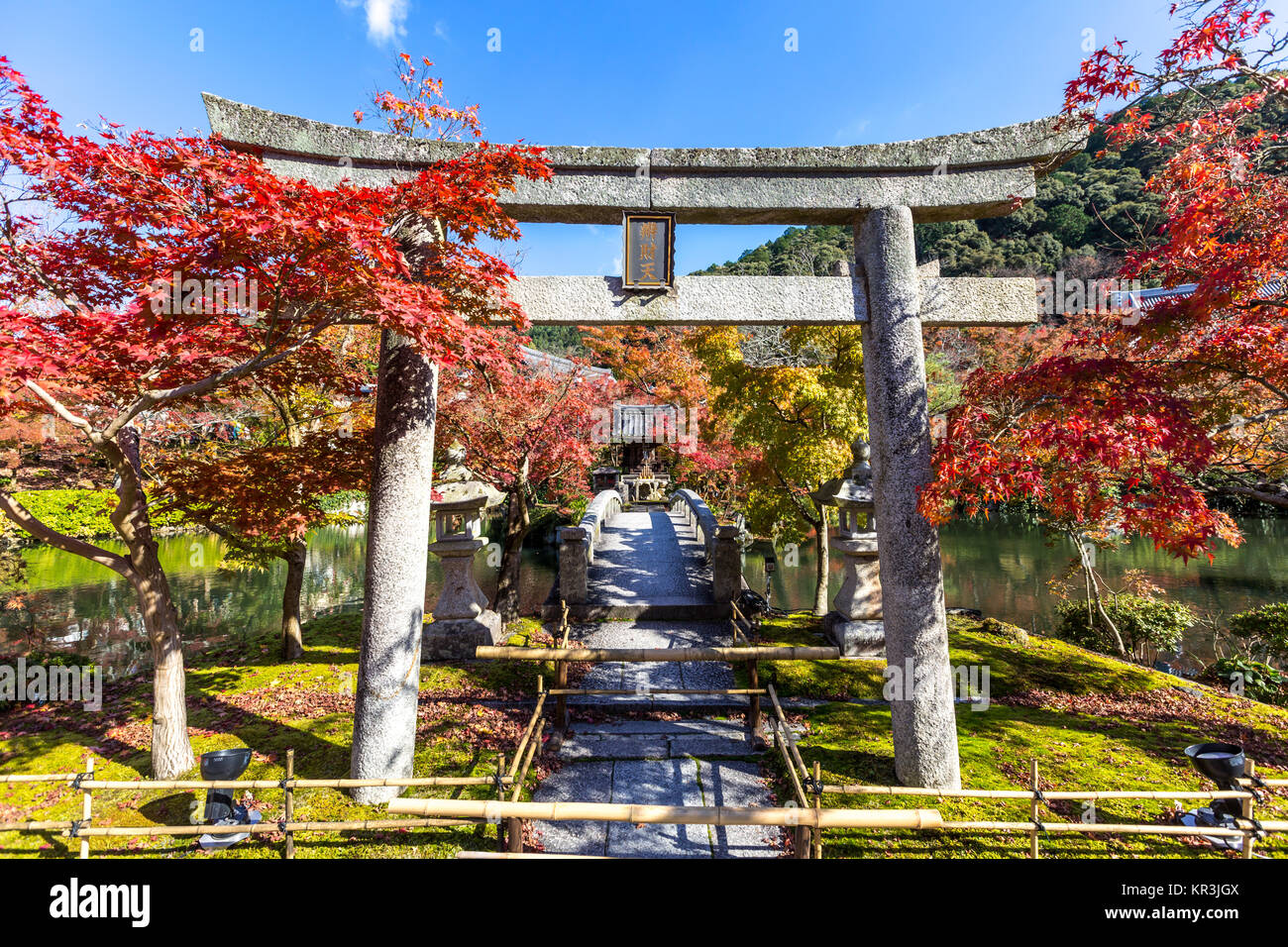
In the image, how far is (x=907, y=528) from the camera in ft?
14.3

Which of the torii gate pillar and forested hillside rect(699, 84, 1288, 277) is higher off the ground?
forested hillside rect(699, 84, 1288, 277)

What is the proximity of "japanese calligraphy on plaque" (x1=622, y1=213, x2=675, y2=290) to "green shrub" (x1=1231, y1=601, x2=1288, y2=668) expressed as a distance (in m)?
11.5

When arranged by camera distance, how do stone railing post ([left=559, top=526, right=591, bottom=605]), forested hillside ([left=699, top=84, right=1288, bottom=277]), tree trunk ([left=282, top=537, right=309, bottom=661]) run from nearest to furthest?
1. tree trunk ([left=282, top=537, right=309, bottom=661])
2. stone railing post ([left=559, top=526, right=591, bottom=605])
3. forested hillside ([left=699, top=84, right=1288, bottom=277])

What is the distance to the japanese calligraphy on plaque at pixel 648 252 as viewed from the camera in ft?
14.6

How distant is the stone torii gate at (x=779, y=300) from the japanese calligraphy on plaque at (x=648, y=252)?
4.5 inches

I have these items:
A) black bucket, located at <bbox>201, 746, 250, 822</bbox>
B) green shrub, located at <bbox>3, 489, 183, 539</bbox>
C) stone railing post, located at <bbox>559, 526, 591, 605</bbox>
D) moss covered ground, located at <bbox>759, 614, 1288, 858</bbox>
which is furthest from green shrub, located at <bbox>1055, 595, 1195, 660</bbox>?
green shrub, located at <bbox>3, 489, 183, 539</bbox>

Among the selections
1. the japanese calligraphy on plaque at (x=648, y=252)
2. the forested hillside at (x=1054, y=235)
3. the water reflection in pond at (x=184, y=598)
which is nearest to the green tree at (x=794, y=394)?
the japanese calligraphy on plaque at (x=648, y=252)

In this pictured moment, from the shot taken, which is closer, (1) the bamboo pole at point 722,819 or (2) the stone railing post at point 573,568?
(1) the bamboo pole at point 722,819

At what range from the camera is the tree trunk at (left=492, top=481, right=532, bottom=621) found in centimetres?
980

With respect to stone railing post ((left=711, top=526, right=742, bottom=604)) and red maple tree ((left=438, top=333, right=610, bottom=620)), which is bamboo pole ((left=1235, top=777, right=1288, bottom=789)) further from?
red maple tree ((left=438, top=333, right=610, bottom=620))

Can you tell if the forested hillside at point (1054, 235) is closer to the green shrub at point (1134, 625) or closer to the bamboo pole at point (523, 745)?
the green shrub at point (1134, 625)

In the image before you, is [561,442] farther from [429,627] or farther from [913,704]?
[913,704]

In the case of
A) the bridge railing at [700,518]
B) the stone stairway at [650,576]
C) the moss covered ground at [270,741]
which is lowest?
the moss covered ground at [270,741]

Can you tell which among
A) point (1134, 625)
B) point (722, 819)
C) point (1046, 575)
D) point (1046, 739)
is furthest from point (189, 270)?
point (1046, 575)
